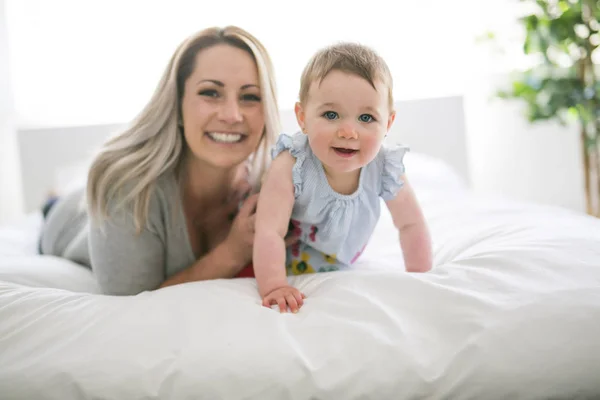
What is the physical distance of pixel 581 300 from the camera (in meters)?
0.88

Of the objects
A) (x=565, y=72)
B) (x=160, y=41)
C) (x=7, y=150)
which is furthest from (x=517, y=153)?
(x=7, y=150)

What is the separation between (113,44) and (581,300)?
3.27m

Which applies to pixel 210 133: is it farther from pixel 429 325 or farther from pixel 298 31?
pixel 298 31

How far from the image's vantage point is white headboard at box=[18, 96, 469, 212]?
11.0 feet

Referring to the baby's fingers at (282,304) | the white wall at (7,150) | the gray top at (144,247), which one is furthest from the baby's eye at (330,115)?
the white wall at (7,150)

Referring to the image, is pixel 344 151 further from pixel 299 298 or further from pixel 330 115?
pixel 299 298

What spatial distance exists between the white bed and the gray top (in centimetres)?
26

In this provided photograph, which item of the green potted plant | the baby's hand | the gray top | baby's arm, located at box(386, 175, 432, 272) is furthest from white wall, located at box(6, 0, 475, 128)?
the baby's hand

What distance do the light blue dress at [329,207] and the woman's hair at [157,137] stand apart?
0.24 metres

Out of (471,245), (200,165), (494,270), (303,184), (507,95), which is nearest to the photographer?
(494,270)

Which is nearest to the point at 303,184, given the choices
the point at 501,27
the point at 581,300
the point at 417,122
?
the point at 581,300

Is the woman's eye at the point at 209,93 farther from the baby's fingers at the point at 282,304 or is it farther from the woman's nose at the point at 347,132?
the baby's fingers at the point at 282,304

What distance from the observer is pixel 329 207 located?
1.23 m

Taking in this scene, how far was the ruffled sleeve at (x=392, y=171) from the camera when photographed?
124cm
